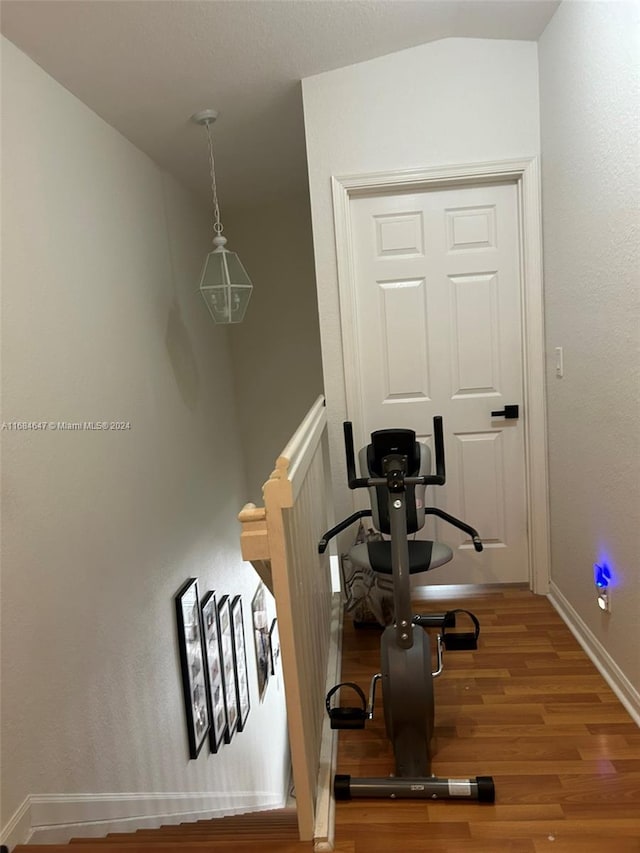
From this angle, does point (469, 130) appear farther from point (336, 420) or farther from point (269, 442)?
point (269, 442)

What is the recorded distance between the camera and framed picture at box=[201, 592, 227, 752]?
3.96 meters

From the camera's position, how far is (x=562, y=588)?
9.78 ft

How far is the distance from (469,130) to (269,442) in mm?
3056

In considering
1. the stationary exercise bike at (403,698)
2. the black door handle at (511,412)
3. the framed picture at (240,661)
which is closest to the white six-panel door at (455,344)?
the black door handle at (511,412)

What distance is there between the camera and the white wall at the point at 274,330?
16.9ft

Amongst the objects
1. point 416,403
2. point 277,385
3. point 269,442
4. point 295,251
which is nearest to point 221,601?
point 269,442

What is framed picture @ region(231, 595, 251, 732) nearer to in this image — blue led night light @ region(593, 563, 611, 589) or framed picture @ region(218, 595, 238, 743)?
framed picture @ region(218, 595, 238, 743)

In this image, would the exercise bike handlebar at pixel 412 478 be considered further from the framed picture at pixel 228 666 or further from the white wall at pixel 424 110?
the framed picture at pixel 228 666

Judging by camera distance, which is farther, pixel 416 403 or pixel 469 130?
pixel 416 403

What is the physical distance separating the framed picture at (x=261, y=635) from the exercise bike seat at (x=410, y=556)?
319cm

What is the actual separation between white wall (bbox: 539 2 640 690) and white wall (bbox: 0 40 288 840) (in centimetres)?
195

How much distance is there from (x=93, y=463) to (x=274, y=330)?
2.86m

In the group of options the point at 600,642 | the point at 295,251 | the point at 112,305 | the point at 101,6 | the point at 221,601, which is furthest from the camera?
the point at 295,251

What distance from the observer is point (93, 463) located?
103 inches
